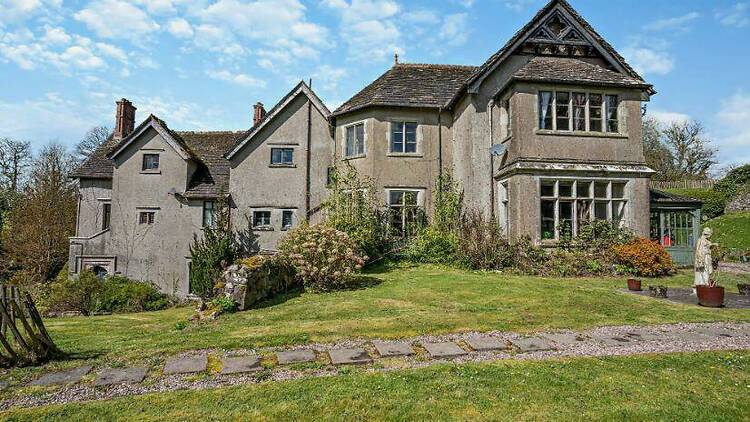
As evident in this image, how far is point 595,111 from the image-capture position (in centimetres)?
1653

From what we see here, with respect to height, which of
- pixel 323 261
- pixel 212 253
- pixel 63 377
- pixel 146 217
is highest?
pixel 146 217

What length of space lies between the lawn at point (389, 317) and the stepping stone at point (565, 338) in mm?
487

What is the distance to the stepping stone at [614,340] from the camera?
6789 millimetres

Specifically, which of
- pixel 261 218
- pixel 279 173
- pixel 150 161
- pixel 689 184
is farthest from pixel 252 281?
pixel 689 184

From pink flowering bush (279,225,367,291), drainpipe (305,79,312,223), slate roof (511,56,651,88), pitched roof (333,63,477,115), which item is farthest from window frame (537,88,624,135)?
drainpipe (305,79,312,223)

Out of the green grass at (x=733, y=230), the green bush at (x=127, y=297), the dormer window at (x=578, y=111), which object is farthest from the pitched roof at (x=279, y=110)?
the green grass at (x=733, y=230)

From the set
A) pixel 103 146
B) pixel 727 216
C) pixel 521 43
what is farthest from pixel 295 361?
pixel 727 216

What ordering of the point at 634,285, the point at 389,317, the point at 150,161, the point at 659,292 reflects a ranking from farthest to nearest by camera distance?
the point at 150,161, the point at 634,285, the point at 659,292, the point at 389,317

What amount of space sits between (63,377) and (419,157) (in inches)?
636

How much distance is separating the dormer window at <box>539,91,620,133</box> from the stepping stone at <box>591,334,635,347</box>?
1068cm

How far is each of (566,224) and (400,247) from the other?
264 inches

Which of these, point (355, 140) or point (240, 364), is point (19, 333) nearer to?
point (240, 364)

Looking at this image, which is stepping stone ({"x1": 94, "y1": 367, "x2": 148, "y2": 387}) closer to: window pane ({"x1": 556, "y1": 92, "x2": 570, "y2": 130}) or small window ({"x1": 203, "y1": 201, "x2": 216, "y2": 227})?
window pane ({"x1": 556, "y1": 92, "x2": 570, "y2": 130})

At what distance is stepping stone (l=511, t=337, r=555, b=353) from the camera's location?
255 inches
